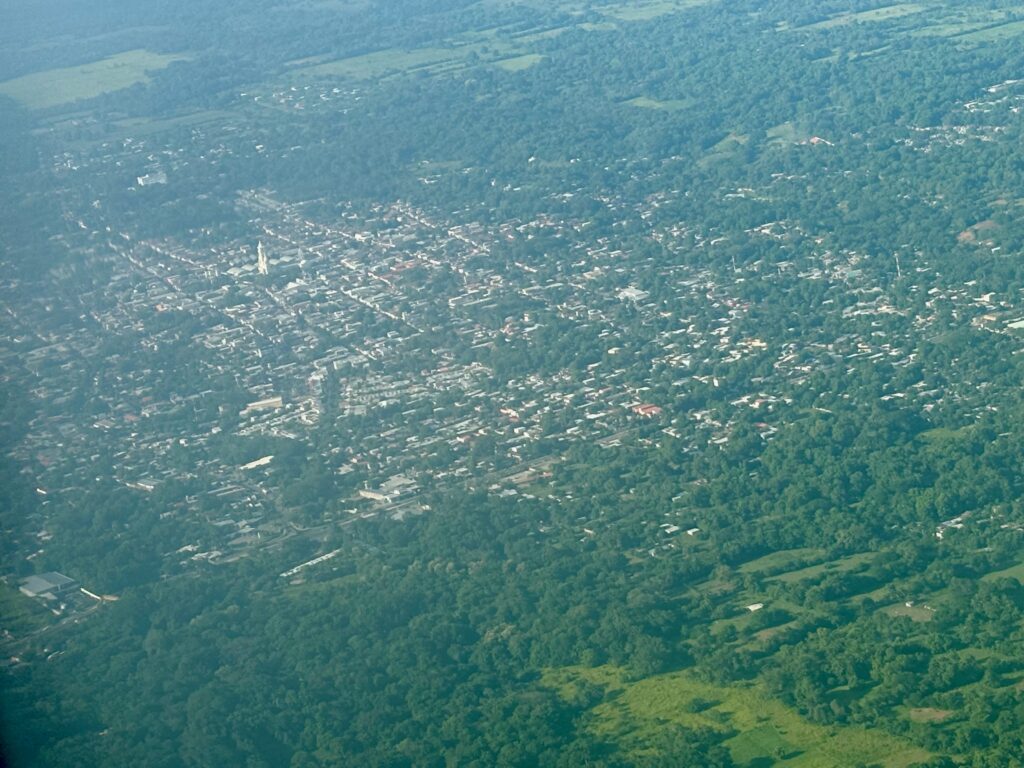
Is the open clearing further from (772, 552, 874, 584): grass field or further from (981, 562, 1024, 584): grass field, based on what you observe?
(772, 552, 874, 584): grass field

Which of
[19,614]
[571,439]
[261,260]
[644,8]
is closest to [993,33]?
[644,8]

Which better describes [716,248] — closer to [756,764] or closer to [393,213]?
[393,213]

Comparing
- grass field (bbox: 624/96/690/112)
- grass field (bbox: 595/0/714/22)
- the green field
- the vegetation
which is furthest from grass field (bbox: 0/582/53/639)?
grass field (bbox: 595/0/714/22)

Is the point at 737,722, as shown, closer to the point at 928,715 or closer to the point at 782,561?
the point at 928,715

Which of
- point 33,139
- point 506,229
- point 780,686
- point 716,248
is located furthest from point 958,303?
point 33,139

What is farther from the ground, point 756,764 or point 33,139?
point 33,139
